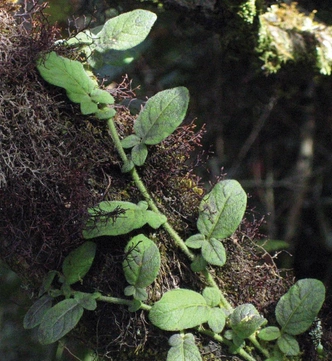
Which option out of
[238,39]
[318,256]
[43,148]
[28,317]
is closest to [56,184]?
[43,148]

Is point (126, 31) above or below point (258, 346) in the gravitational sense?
above

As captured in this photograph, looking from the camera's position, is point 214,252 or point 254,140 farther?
point 254,140

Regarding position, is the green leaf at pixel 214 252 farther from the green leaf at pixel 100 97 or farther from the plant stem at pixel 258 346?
the green leaf at pixel 100 97

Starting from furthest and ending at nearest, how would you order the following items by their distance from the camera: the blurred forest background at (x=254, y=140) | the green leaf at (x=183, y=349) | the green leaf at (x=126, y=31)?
the blurred forest background at (x=254, y=140) → the green leaf at (x=126, y=31) → the green leaf at (x=183, y=349)

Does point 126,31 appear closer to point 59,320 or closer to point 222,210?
point 222,210

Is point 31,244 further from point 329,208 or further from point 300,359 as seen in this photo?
point 329,208

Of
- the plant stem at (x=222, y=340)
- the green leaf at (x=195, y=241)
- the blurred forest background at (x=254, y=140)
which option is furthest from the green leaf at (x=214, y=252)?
the blurred forest background at (x=254, y=140)

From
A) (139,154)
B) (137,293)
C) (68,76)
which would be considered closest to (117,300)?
(137,293)
